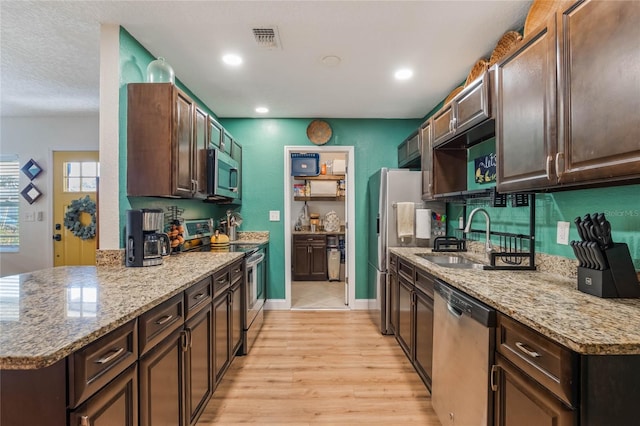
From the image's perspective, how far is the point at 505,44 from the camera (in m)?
1.99

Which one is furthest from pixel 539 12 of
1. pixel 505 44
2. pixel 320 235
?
pixel 320 235

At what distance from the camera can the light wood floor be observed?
1.86m

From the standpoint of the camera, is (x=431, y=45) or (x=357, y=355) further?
(x=357, y=355)

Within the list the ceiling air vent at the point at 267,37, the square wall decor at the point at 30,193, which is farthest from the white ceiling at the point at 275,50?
the square wall decor at the point at 30,193

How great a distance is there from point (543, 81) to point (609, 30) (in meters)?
0.30

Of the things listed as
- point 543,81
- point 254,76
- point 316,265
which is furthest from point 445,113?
point 316,265

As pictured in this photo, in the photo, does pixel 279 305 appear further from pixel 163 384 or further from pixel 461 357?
pixel 461 357

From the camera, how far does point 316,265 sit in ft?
17.9

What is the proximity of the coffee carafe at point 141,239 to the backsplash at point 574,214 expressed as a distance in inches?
97.9

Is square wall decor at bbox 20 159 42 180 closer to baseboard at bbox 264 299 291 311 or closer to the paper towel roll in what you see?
baseboard at bbox 264 299 291 311

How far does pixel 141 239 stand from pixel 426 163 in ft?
8.12

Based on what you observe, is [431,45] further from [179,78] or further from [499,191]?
[179,78]

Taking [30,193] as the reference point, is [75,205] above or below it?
below

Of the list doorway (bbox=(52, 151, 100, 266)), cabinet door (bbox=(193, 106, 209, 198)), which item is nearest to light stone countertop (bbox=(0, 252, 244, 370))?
cabinet door (bbox=(193, 106, 209, 198))
